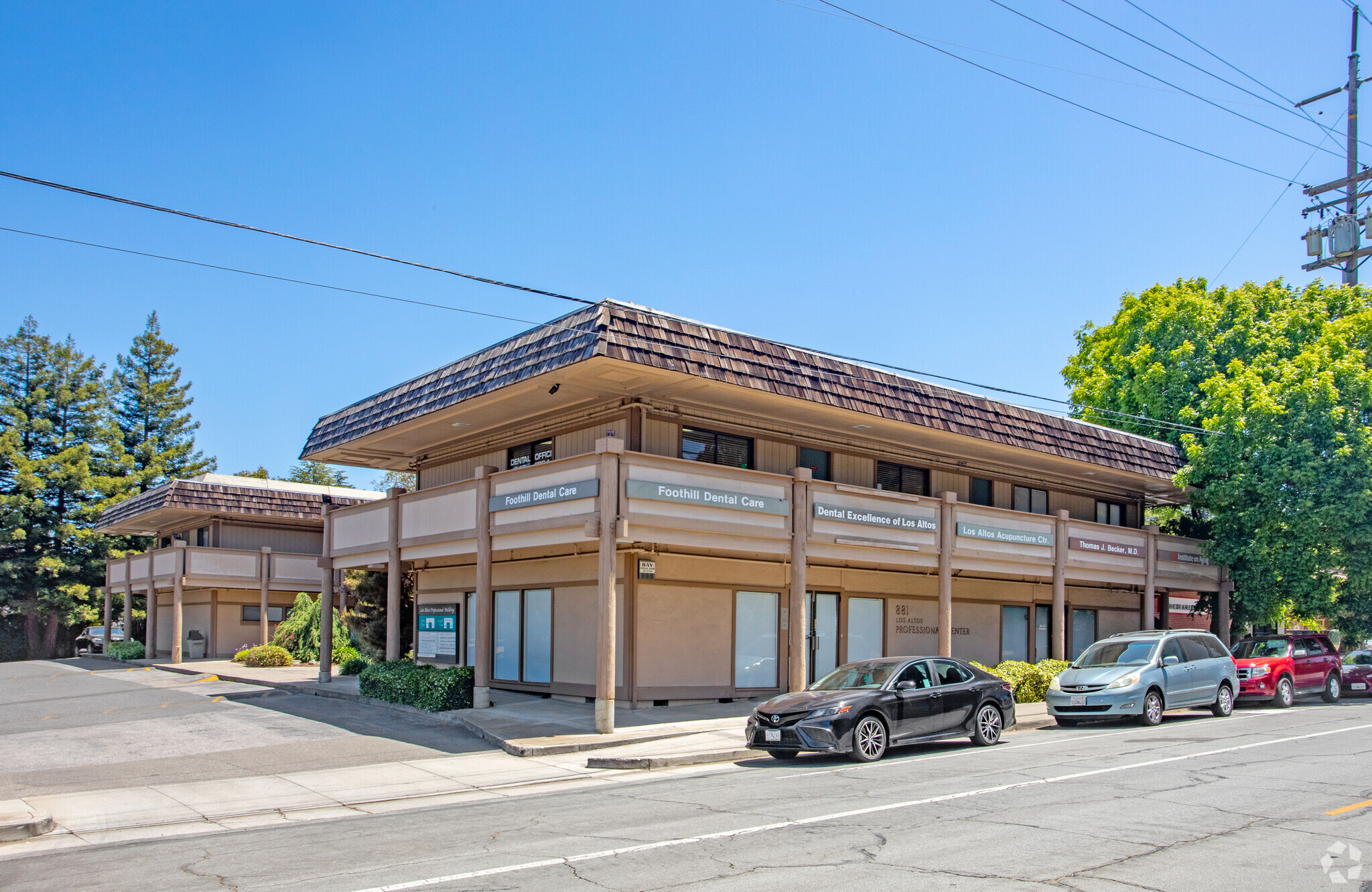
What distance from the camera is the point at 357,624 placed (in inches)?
1150

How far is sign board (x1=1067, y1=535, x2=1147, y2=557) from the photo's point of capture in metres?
25.2

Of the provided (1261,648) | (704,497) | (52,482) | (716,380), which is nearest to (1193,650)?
(1261,648)

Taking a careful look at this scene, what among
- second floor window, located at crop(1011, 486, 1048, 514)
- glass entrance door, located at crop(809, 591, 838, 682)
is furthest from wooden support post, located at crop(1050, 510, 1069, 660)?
glass entrance door, located at crop(809, 591, 838, 682)

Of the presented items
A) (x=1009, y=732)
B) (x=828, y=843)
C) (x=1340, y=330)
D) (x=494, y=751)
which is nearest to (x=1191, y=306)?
(x=1340, y=330)

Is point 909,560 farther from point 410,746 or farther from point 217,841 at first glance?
point 217,841

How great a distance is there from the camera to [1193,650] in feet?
64.1

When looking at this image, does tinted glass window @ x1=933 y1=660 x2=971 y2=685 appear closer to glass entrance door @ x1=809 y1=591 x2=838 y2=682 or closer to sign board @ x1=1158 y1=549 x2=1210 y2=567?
glass entrance door @ x1=809 y1=591 x2=838 y2=682

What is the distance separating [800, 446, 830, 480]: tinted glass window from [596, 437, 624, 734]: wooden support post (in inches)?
264

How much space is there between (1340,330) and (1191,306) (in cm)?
507

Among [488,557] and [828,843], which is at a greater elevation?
[488,557]

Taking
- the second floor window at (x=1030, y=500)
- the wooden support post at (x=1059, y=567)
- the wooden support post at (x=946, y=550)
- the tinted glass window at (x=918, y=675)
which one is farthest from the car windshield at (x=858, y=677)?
the second floor window at (x=1030, y=500)

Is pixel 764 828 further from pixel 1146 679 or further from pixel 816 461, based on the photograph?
pixel 816 461

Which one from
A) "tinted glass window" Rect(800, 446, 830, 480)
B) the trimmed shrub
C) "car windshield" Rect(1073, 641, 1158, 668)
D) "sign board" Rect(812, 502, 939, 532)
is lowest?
the trimmed shrub

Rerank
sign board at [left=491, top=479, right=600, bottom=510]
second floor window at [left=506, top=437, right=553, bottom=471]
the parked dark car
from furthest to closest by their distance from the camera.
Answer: the parked dark car
second floor window at [left=506, top=437, right=553, bottom=471]
sign board at [left=491, top=479, right=600, bottom=510]
